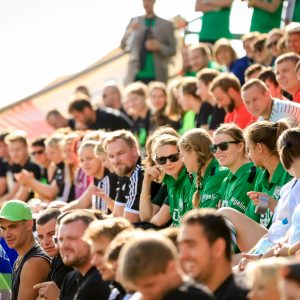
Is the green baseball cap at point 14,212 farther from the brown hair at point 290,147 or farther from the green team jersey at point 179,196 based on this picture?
the brown hair at point 290,147

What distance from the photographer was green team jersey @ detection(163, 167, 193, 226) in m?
9.98

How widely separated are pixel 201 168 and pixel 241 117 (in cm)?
265

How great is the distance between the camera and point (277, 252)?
7637mm

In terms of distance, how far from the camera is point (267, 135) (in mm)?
8922

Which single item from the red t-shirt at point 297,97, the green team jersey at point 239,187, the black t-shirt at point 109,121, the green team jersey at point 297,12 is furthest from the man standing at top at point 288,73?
the black t-shirt at point 109,121

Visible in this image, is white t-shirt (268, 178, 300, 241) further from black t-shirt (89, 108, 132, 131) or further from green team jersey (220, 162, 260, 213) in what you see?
black t-shirt (89, 108, 132, 131)

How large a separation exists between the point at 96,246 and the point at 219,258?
127cm

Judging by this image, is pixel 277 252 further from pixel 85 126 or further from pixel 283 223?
pixel 85 126

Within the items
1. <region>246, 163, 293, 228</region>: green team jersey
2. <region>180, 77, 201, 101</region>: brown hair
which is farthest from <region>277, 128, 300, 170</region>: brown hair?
<region>180, 77, 201, 101</region>: brown hair

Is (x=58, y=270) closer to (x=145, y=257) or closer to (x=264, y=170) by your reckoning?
(x=264, y=170)

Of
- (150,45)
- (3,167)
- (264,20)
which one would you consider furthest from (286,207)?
(150,45)

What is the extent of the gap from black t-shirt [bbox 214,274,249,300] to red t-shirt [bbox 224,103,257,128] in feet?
20.1

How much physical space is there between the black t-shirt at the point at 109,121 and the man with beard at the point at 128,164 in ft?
16.9

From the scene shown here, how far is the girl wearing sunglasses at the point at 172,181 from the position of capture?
10.0 metres
